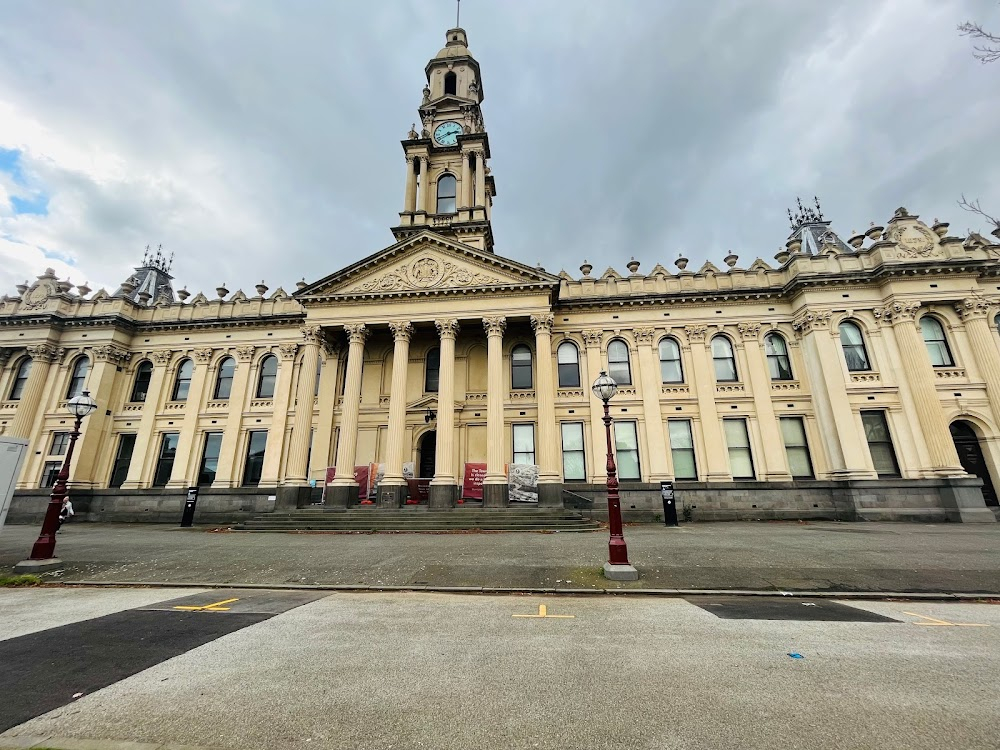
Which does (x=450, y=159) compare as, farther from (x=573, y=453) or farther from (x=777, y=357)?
(x=777, y=357)

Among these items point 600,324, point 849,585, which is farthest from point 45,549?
point 600,324

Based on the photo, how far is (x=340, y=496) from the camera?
20.5 metres

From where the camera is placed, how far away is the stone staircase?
56.0 feet

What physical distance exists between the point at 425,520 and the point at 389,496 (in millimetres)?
3564

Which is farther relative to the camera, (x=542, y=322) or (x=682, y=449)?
(x=682, y=449)

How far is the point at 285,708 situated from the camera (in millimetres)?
3586

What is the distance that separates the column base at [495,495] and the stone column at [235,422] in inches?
620

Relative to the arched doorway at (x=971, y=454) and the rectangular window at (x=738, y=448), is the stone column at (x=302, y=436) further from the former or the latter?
the arched doorway at (x=971, y=454)

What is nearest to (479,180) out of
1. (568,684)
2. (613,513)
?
(613,513)

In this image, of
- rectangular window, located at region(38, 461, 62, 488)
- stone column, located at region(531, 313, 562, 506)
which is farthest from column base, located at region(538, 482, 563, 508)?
rectangular window, located at region(38, 461, 62, 488)

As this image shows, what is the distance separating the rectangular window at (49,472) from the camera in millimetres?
25031

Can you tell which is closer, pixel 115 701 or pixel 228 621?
pixel 115 701

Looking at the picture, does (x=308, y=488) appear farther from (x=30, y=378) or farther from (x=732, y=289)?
(x=732, y=289)

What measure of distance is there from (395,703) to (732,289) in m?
26.1
